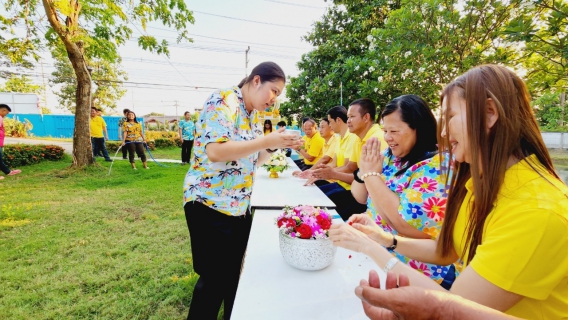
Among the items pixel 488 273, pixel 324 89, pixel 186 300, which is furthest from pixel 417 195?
pixel 324 89

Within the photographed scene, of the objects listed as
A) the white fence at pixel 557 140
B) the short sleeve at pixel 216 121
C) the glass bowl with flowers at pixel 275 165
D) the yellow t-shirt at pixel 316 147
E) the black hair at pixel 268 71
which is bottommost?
the glass bowl with flowers at pixel 275 165

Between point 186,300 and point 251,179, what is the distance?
1388mm

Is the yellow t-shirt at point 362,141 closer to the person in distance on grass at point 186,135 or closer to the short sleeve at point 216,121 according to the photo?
the short sleeve at point 216,121

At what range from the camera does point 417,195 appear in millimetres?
1428

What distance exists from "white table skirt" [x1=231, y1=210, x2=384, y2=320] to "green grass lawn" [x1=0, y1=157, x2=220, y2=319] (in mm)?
1330

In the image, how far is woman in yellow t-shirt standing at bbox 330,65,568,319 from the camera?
28.4 inches

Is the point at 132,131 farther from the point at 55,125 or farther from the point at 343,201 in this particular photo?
the point at 55,125

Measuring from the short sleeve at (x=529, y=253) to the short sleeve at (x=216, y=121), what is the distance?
1190 millimetres

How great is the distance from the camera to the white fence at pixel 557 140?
680 inches

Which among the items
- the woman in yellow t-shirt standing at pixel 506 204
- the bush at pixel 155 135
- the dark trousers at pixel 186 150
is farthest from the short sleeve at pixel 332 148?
the bush at pixel 155 135

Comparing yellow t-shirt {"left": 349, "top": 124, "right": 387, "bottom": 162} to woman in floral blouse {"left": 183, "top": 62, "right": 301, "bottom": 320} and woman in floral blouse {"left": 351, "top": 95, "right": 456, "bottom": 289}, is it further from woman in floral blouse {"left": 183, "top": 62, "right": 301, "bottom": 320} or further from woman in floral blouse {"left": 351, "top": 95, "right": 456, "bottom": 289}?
woman in floral blouse {"left": 183, "top": 62, "right": 301, "bottom": 320}

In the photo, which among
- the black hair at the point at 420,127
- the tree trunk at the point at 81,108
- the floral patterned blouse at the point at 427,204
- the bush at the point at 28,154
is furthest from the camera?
the bush at the point at 28,154

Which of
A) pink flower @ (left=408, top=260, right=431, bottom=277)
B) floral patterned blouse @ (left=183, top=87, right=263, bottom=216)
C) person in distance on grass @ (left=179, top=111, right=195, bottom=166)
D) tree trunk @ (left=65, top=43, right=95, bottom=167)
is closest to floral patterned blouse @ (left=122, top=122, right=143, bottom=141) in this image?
tree trunk @ (left=65, top=43, right=95, bottom=167)

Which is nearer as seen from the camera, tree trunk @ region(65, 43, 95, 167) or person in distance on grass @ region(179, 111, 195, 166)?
tree trunk @ region(65, 43, 95, 167)
